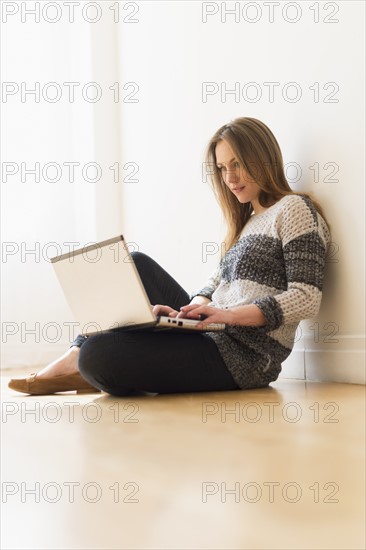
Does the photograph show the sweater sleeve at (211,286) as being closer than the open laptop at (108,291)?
No

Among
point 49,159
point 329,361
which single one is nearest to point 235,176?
point 329,361

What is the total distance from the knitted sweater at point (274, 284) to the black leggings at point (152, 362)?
0.04 m

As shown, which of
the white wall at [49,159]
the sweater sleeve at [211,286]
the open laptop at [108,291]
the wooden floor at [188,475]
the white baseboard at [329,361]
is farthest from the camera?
the white wall at [49,159]

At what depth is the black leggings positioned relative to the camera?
198 cm

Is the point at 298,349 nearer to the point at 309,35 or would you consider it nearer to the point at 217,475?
the point at 309,35

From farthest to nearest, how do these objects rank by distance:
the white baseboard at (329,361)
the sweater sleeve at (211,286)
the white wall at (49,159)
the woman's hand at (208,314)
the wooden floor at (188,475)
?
the white wall at (49,159)
the sweater sleeve at (211,286)
the white baseboard at (329,361)
the woman's hand at (208,314)
the wooden floor at (188,475)

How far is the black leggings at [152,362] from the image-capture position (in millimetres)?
1980

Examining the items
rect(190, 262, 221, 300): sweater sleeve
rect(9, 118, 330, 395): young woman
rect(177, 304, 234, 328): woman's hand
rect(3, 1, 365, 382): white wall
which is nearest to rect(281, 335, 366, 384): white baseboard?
rect(3, 1, 365, 382): white wall

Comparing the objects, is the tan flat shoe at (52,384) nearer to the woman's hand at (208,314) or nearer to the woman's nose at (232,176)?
the woman's hand at (208,314)

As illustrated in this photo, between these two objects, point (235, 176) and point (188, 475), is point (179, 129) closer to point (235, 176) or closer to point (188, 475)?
point (235, 176)

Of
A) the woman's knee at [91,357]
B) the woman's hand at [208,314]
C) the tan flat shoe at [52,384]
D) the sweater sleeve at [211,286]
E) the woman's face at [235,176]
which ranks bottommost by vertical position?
the tan flat shoe at [52,384]

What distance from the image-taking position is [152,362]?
199 cm

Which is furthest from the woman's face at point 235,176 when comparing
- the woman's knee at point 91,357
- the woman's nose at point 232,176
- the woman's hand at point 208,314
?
the woman's knee at point 91,357

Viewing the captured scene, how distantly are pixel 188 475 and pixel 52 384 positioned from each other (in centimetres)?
115
